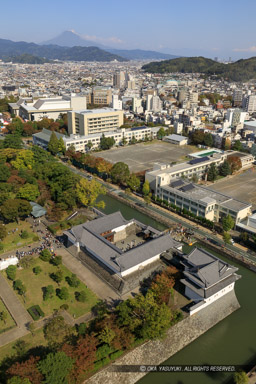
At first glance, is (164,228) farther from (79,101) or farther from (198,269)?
(79,101)

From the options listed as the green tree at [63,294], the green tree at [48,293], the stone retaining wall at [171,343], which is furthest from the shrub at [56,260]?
the stone retaining wall at [171,343]

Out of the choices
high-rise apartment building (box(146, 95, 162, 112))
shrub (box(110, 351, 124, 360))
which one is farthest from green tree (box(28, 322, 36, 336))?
high-rise apartment building (box(146, 95, 162, 112))

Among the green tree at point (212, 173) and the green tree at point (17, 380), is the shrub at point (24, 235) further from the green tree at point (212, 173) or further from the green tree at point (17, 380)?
the green tree at point (212, 173)

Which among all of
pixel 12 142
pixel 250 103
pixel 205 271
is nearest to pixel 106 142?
pixel 12 142

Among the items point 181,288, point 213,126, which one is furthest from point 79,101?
point 181,288

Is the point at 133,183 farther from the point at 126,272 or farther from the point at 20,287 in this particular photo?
the point at 20,287
